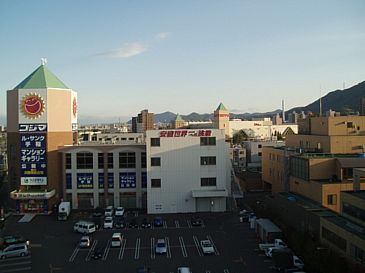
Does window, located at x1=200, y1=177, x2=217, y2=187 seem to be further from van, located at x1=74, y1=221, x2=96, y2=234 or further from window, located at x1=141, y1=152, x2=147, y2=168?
van, located at x1=74, y1=221, x2=96, y2=234

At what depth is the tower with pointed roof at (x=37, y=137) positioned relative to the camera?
27.3 metres

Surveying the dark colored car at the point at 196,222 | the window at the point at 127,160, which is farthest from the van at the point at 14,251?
the window at the point at 127,160

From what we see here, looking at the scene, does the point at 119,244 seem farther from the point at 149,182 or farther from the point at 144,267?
the point at 149,182

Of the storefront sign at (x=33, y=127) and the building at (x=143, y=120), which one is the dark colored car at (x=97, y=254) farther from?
the building at (x=143, y=120)

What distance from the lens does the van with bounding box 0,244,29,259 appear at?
58.4 ft

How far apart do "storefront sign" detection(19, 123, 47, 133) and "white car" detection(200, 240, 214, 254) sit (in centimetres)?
1413

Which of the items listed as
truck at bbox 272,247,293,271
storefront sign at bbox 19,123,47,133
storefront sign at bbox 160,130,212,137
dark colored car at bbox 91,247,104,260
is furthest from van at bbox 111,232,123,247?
storefront sign at bbox 19,123,47,133

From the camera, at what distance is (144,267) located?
52.0 feet

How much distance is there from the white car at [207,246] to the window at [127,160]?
1064 centimetres

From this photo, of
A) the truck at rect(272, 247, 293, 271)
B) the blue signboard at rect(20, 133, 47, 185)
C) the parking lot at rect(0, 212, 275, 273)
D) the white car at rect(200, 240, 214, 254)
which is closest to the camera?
the truck at rect(272, 247, 293, 271)

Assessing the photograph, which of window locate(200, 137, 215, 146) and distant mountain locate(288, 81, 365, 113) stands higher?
distant mountain locate(288, 81, 365, 113)

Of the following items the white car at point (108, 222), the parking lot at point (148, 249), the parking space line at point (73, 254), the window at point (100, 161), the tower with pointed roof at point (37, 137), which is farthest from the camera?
the window at point (100, 161)

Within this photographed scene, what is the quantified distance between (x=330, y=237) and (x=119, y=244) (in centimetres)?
886

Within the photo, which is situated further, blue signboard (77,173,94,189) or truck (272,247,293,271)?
blue signboard (77,173,94,189)
